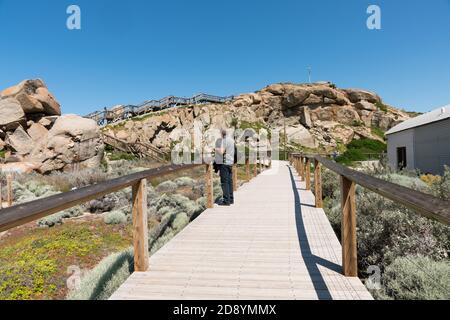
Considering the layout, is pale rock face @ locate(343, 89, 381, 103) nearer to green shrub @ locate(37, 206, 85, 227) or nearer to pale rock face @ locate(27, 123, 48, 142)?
pale rock face @ locate(27, 123, 48, 142)

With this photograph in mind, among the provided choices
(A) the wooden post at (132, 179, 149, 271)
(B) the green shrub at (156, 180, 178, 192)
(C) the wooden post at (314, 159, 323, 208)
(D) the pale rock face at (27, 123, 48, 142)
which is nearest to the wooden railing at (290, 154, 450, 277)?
(A) the wooden post at (132, 179, 149, 271)

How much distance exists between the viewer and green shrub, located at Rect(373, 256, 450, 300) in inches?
113

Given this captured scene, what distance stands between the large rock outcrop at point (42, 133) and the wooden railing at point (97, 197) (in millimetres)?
13633

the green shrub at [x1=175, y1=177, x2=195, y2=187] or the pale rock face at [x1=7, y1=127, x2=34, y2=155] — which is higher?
the pale rock face at [x1=7, y1=127, x2=34, y2=155]

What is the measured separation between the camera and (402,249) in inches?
160

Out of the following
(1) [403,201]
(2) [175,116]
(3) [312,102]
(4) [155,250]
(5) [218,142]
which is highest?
(3) [312,102]

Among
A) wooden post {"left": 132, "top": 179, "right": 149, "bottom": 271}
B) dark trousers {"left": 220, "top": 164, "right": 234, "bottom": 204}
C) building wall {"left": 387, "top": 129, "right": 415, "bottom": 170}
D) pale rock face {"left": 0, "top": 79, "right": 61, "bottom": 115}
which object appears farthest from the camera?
building wall {"left": 387, "top": 129, "right": 415, "bottom": 170}

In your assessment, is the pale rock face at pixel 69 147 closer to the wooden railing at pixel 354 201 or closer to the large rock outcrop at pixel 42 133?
the large rock outcrop at pixel 42 133

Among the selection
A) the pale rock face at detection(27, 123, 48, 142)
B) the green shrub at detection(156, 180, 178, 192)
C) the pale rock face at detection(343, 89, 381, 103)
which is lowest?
the green shrub at detection(156, 180, 178, 192)

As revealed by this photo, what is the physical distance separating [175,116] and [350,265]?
1614 inches

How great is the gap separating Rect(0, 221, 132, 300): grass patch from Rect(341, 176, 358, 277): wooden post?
3.64 metres

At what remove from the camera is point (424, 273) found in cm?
306

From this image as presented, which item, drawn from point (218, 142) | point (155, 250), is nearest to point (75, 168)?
point (218, 142)
